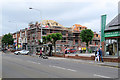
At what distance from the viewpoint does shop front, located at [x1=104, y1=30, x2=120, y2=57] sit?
24078mm

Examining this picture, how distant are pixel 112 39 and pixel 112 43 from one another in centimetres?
64

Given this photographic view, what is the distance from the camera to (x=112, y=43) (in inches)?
1015

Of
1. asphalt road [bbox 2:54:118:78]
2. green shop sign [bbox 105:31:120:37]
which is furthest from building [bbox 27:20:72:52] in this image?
asphalt road [bbox 2:54:118:78]

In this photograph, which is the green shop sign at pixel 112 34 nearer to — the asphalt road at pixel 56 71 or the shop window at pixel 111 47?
the shop window at pixel 111 47

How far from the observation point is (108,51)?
1020 inches

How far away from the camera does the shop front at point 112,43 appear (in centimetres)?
2408

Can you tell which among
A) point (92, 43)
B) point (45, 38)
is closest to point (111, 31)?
point (45, 38)

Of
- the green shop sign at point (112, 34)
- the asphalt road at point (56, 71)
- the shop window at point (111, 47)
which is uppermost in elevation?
the green shop sign at point (112, 34)

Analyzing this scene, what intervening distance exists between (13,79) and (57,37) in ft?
91.3

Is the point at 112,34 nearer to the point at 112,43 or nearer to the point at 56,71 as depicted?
the point at 112,43

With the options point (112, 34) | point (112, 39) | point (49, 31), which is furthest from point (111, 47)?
point (49, 31)

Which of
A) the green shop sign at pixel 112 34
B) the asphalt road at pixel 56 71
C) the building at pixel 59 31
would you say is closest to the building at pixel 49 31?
the building at pixel 59 31

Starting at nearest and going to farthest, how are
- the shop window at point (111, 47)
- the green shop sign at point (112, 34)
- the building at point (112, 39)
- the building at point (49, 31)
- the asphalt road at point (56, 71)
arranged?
1. the asphalt road at point (56, 71)
2. the green shop sign at point (112, 34)
3. the building at point (112, 39)
4. the shop window at point (111, 47)
5. the building at point (49, 31)

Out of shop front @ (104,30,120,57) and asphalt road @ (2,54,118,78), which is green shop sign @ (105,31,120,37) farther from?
asphalt road @ (2,54,118,78)
